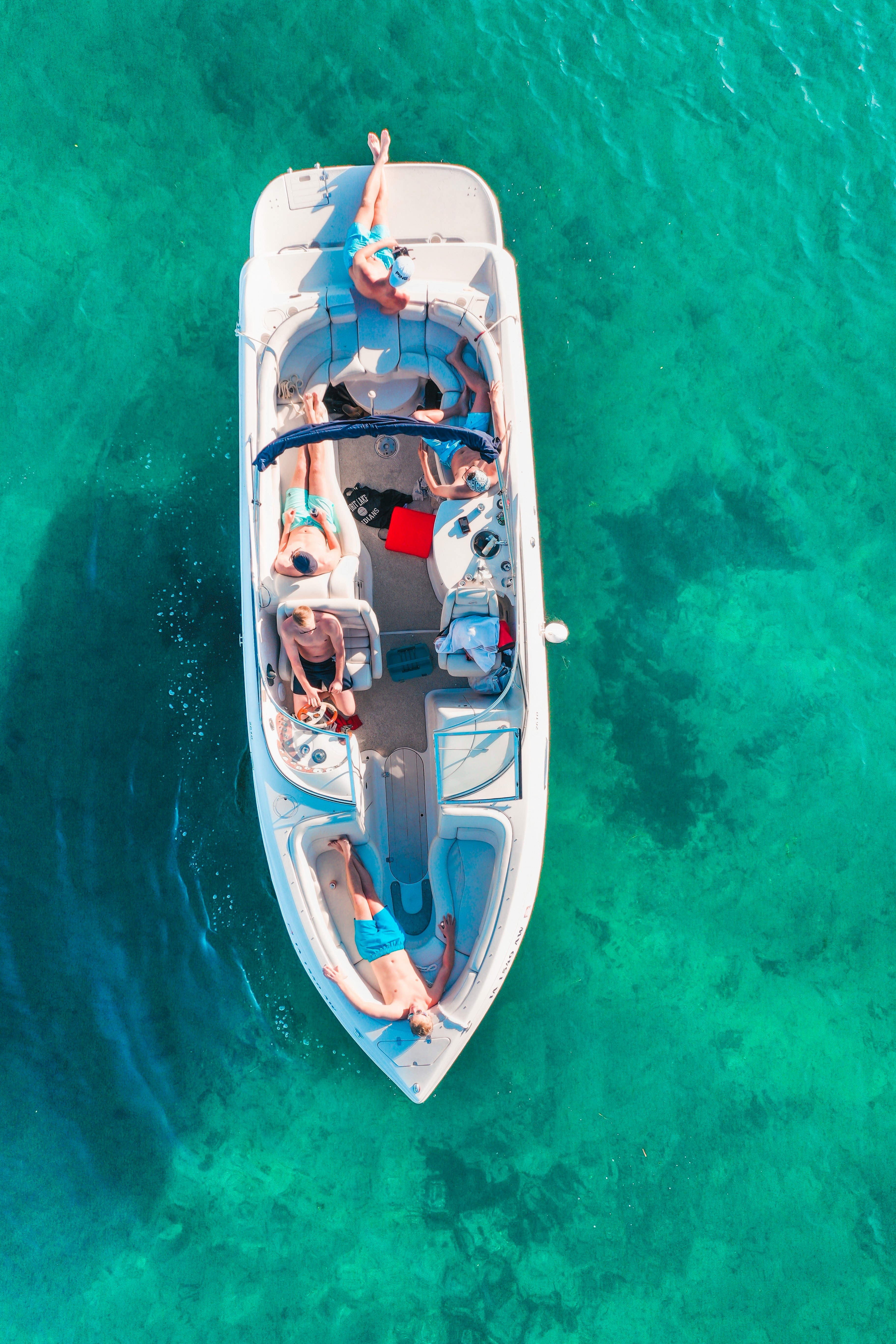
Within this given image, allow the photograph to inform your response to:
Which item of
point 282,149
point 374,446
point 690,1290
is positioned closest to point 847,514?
point 374,446

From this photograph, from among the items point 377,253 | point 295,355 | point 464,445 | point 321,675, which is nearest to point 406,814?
point 321,675

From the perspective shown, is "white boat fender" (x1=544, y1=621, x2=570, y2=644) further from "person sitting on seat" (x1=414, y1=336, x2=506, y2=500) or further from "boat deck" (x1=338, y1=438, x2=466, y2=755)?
"person sitting on seat" (x1=414, y1=336, x2=506, y2=500)

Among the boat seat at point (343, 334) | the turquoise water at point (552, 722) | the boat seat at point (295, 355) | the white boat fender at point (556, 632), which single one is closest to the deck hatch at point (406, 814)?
the turquoise water at point (552, 722)

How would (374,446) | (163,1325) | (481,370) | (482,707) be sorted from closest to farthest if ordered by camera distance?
(482,707) → (481,370) → (374,446) → (163,1325)

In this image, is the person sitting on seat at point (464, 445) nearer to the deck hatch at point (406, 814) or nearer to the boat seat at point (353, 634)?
the boat seat at point (353, 634)

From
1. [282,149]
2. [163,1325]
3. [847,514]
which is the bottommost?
[163,1325]

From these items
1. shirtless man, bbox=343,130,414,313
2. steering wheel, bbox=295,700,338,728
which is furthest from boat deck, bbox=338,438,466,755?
shirtless man, bbox=343,130,414,313

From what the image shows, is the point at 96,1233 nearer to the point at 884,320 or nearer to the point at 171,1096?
the point at 171,1096
